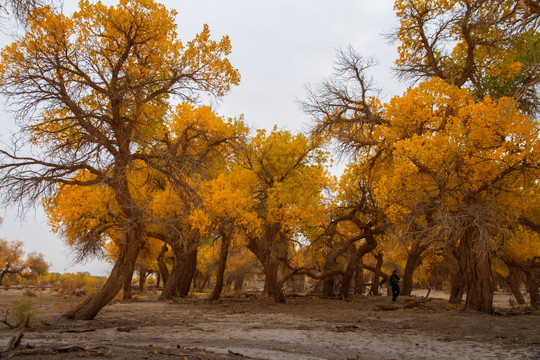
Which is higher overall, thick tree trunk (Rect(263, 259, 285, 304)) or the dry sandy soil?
thick tree trunk (Rect(263, 259, 285, 304))

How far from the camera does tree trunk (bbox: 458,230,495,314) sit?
12.0 meters

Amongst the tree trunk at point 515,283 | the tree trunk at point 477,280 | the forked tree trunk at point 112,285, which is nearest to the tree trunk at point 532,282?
the tree trunk at point 515,283

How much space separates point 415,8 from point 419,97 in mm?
3062

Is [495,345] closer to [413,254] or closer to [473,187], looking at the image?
[473,187]

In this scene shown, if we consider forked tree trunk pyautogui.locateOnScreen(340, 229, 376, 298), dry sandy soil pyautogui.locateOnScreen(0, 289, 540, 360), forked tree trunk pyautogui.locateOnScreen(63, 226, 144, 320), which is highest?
forked tree trunk pyautogui.locateOnScreen(340, 229, 376, 298)

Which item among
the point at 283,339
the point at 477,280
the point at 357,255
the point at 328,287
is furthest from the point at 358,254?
the point at 283,339

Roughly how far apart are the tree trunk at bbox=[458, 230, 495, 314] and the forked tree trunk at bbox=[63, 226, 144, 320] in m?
9.79

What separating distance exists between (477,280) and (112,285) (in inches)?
420

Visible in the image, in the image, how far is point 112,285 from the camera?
9.43m

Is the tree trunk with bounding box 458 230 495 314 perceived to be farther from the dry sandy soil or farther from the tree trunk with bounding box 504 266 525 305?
the tree trunk with bounding box 504 266 525 305

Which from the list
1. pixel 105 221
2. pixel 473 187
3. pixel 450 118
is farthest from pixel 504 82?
pixel 105 221

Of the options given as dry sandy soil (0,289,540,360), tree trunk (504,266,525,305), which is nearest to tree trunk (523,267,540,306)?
tree trunk (504,266,525,305)

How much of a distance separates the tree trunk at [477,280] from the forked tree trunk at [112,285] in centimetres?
979

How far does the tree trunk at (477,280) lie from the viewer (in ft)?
39.5
